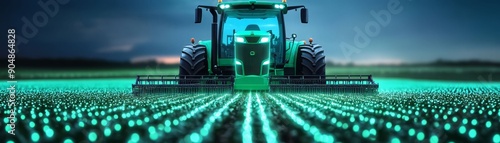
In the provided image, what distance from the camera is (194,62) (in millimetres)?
13086

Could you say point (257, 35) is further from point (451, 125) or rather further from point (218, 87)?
point (451, 125)

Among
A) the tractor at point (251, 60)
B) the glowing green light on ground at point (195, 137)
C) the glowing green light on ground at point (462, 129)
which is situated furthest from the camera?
the tractor at point (251, 60)

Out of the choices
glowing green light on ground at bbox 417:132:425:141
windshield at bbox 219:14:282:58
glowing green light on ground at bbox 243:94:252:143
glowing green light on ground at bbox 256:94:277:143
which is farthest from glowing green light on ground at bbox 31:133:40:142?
windshield at bbox 219:14:282:58

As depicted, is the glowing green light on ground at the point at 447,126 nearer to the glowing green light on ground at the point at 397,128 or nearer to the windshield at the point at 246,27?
the glowing green light on ground at the point at 397,128

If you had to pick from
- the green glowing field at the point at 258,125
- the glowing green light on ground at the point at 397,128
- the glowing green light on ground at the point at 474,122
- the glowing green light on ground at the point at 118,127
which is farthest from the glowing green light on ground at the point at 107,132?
the glowing green light on ground at the point at 474,122

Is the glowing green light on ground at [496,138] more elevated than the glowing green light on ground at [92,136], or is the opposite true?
the glowing green light on ground at [92,136]

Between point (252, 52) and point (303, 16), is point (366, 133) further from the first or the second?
point (252, 52)

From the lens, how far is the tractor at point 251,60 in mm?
12062

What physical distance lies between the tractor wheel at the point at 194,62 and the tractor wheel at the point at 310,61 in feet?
6.61

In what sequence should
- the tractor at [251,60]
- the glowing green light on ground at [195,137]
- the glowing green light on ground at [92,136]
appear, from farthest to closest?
the tractor at [251,60], the glowing green light on ground at [92,136], the glowing green light on ground at [195,137]

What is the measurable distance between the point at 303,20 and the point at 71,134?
7900 millimetres

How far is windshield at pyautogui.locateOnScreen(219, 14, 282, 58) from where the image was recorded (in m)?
13.0

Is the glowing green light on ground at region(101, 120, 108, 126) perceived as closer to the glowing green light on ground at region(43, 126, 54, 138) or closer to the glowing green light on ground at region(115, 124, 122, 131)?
the glowing green light on ground at region(115, 124, 122, 131)

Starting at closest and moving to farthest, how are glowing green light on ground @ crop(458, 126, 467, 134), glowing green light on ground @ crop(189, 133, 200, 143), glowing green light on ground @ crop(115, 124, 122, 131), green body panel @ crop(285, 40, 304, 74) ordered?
1. glowing green light on ground @ crop(189, 133, 200, 143)
2. glowing green light on ground @ crop(458, 126, 467, 134)
3. glowing green light on ground @ crop(115, 124, 122, 131)
4. green body panel @ crop(285, 40, 304, 74)
